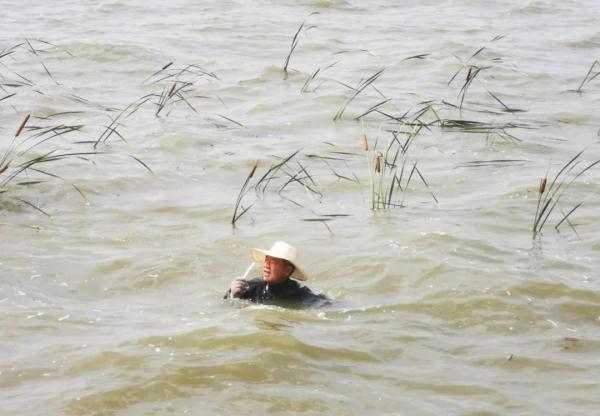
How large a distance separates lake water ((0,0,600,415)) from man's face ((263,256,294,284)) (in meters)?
0.24

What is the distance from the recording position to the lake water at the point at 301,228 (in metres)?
5.62

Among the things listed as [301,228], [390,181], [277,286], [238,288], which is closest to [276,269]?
[277,286]

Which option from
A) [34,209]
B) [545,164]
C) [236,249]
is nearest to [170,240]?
[236,249]

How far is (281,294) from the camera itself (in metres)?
6.83

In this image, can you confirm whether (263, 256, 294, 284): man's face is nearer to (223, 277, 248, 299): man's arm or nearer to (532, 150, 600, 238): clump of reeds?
(223, 277, 248, 299): man's arm

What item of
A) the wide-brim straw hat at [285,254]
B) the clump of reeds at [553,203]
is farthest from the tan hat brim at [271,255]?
the clump of reeds at [553,203]

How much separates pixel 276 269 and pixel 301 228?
5.73 feet

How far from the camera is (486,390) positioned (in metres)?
5.57

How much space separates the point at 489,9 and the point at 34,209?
472 inches

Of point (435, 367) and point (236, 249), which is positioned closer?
point (435, 367)

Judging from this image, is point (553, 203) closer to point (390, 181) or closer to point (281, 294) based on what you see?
point (390, 181)

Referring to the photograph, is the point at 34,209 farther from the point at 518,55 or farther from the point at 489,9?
the point at 489,9

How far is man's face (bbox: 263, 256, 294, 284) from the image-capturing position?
6.75 metres

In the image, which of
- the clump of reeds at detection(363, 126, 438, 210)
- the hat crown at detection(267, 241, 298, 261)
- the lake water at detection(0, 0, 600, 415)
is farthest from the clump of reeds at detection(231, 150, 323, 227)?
the hat crown at detection(267, 241, 298, 261)
